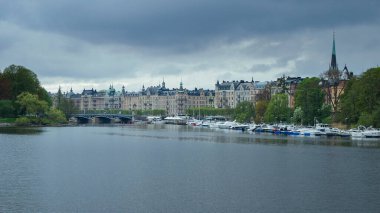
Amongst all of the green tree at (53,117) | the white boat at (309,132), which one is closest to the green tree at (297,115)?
the white boat at (309,132)

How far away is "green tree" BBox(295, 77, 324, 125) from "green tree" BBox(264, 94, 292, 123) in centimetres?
1193

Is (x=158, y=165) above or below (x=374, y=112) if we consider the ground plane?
below

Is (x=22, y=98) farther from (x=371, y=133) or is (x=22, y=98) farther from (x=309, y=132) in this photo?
(x=371, y=133)

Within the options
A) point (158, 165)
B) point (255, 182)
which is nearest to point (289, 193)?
point (255, 182)

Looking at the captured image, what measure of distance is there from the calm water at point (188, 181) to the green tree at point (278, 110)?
73.6 meters

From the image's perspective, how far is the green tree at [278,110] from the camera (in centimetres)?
14738

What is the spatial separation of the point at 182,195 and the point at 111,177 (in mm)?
10227

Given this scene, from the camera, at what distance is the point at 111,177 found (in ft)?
160

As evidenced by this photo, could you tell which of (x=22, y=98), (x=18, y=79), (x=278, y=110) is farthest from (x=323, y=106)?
(x=18, y=79)

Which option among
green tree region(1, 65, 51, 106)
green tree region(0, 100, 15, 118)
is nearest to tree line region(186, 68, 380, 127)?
green tree region(1, 65, 51, 106)

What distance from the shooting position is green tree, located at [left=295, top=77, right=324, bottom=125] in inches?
4941

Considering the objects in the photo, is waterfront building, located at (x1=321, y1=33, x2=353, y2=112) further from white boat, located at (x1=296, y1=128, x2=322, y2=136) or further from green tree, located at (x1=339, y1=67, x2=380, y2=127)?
green tree, located at (x1=339, y1=67, x2=380, y2=127)

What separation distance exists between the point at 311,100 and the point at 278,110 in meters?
22.7

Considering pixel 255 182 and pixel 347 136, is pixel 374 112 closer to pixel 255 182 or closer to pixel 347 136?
pixel 347 136
